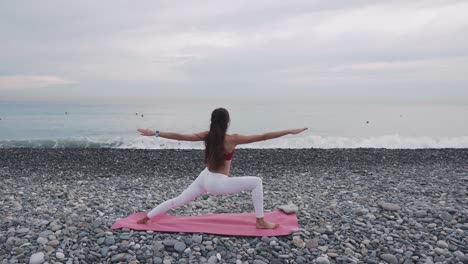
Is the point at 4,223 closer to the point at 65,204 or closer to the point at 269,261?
the point at 65,204

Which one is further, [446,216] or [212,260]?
[446,216]

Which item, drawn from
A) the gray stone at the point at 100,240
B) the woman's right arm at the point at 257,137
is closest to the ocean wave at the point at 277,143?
the gray stone at the point at 100,240

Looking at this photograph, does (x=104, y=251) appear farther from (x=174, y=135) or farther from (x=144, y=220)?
(x=174, y=135)

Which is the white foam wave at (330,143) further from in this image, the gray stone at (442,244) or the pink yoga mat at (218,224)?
the gray stone at (442,244)

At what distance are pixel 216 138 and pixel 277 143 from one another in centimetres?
2230

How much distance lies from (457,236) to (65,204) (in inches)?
330

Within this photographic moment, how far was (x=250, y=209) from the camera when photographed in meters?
8.68

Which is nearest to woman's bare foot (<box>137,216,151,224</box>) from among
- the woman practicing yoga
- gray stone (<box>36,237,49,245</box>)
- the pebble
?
the woman practicing yoga

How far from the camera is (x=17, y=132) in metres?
35.3

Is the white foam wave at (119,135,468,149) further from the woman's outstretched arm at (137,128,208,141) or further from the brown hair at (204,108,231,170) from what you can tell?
the brown hair at (204,108,231,170)

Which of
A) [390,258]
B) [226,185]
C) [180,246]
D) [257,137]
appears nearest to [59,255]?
[180,246]

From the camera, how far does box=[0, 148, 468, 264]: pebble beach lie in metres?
5.79

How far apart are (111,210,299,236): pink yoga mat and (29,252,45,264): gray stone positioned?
1.24 m

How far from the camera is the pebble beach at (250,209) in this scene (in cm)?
579
